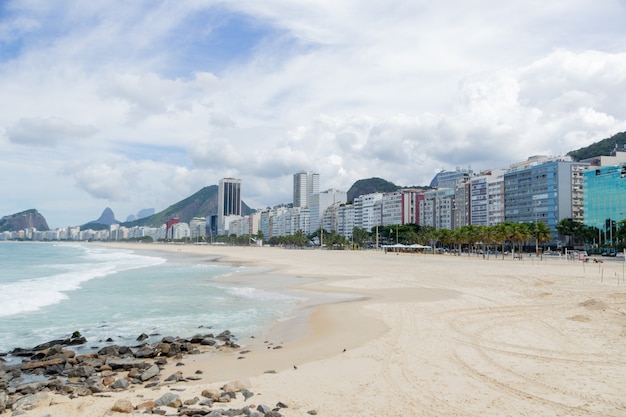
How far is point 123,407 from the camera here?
7555mm

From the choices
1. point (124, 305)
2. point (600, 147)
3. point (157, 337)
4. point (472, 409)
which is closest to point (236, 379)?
point (472, 409)

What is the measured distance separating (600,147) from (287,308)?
6434 inches

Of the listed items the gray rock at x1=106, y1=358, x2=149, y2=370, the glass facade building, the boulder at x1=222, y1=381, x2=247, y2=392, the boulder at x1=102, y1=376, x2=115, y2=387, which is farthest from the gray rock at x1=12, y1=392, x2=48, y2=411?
the glass facade building

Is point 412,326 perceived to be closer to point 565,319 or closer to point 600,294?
point 565,319

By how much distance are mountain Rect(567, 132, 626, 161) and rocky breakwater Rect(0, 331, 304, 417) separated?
160870 mm

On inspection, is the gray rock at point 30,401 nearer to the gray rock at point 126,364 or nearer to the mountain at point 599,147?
the gray rock at point 126,364

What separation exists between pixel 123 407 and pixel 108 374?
10.2 feet

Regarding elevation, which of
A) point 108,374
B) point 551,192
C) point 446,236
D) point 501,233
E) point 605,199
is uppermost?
point 551,192

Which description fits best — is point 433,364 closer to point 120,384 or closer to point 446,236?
point 120,384

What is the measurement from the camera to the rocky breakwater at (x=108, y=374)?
779 centimetres

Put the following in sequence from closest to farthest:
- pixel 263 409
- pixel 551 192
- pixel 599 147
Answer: pixel 263 409, pixel 551 192, pixel 599 147

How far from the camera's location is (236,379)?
9.60 m

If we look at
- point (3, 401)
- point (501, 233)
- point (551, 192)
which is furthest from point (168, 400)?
point (551, 192)

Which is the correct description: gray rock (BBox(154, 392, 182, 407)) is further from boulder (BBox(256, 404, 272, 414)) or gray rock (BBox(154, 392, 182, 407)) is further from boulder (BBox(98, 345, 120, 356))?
boulder (BBox(98, 345, 120, 356))
